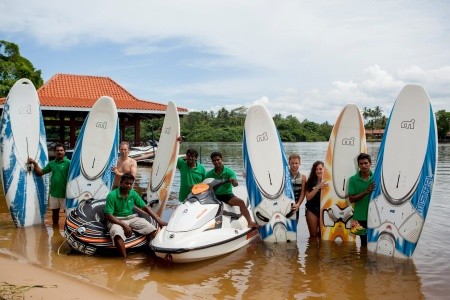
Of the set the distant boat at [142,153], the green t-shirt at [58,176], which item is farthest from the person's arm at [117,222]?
the distant boat at [142,153]

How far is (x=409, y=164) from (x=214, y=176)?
272 centimetres

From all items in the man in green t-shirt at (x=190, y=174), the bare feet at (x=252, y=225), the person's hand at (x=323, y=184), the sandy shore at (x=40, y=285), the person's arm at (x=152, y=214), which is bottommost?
the sandy shore at (x=40, y=285)

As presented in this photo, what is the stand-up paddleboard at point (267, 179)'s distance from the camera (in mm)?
6711

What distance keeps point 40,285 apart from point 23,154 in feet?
13.2

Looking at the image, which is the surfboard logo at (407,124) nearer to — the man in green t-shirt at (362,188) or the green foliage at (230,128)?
the man in green t-shirt at (362,188)

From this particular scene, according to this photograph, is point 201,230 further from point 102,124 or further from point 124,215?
point 102,124

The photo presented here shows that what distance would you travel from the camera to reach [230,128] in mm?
69812

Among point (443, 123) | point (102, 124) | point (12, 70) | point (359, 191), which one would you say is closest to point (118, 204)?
point (102, 124)

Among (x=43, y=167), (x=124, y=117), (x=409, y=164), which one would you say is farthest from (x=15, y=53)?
(x=409, y=164)

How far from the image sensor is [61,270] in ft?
17.3

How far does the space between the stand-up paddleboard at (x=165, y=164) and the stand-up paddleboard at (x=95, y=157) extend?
0.75 m

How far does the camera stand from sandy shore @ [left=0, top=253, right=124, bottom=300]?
4031mm

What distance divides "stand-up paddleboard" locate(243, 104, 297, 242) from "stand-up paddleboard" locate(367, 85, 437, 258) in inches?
48.7

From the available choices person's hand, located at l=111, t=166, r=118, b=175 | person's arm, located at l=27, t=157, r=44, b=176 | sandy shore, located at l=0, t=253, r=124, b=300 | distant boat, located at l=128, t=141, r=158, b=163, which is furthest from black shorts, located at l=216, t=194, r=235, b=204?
distant boat, located at l=128, t=141, r=158, b=163
